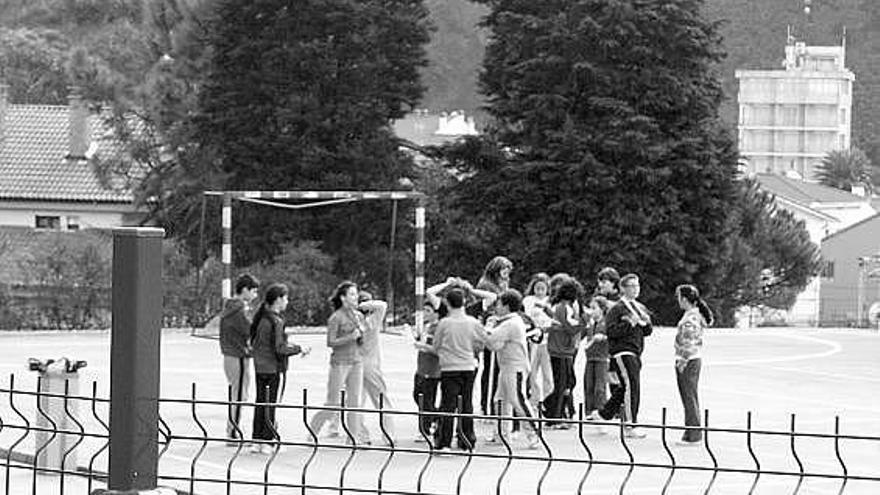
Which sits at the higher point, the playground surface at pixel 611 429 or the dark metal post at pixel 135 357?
the dark metal post at pixel 135 357

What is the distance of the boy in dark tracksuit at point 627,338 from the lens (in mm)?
18781

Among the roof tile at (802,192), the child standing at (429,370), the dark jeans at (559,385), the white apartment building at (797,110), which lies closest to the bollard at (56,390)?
the child standing at (429,370)

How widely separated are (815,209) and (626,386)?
103m

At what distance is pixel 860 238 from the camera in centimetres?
11950

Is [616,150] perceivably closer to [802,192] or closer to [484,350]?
[484,350]

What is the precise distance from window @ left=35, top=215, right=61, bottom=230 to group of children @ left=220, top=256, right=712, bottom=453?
45190 mm

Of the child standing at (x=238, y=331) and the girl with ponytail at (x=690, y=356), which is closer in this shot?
the child standing at (x=238, y=331)

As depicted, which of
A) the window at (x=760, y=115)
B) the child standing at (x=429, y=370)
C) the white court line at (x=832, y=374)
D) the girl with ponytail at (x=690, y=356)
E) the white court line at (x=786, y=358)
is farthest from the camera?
the window at (x=760, y=115)

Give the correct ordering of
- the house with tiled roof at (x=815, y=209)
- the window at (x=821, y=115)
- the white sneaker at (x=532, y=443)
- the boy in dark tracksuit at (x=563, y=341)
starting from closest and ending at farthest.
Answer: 1. the white sneaker at (x=532, y=443)
2. the boy in dark tracksuit at (x=563, y=341)
3. the house with tiled roof at (x=815, y=209)
4. the window at (x=821, y=115)

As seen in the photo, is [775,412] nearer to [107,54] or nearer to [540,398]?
[540,398]

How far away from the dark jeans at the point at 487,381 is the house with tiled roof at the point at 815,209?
3506 inches

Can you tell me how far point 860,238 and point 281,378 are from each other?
10482 cm

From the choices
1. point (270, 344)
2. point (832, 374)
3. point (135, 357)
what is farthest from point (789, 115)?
point (135, 357)

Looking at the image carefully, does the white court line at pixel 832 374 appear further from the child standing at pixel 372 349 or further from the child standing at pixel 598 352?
the child standing at pixel 372 349
